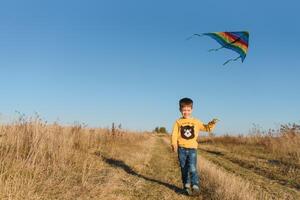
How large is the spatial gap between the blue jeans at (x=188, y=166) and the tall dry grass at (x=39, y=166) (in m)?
1.76

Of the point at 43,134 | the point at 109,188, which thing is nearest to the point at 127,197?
the point at 109,188

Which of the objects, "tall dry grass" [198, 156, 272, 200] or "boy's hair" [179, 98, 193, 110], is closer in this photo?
"tall dry grass" [198, 156, 272, 200]

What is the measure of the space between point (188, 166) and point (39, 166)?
9.56 feet

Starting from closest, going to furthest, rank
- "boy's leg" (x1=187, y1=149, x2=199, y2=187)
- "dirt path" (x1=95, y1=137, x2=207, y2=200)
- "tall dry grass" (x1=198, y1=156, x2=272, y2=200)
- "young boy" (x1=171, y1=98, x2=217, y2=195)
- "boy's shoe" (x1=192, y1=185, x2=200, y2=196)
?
"tall dry grass" (x1=198, y1=156, x2=272, y2=200) → "dirt path" (x1=95, y1=137, x2=207, y2=200) → "boy's shoe" (x1=192, y1=185, x2=200, y2=196) → "boy's leg" (x1=187, y1=149, x2=199, y2=187) → "young boy" (x1=171, y1=98, x2=217, y2=195)

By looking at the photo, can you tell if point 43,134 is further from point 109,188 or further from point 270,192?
point 270,192

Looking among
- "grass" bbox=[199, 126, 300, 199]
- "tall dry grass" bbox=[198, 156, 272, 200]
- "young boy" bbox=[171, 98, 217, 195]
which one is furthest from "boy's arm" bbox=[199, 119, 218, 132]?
"grass" bbox=[199, 126, 300, 199]

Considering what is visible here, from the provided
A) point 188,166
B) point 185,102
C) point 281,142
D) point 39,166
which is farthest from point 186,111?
point 281,142

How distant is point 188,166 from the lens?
26.7 feet

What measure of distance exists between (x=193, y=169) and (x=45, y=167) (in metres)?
2.94

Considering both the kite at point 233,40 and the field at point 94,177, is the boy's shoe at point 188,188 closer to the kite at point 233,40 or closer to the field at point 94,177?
the field at point 94,177

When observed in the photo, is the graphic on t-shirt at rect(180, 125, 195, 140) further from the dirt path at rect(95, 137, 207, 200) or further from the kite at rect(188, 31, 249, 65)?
the kite at rect(188, 31, 249, 65)

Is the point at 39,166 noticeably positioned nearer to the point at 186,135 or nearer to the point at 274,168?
the point at 186,135

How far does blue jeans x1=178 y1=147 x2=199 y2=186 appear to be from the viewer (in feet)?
26.2

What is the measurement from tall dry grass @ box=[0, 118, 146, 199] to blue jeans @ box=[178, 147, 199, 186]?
1759 mm
